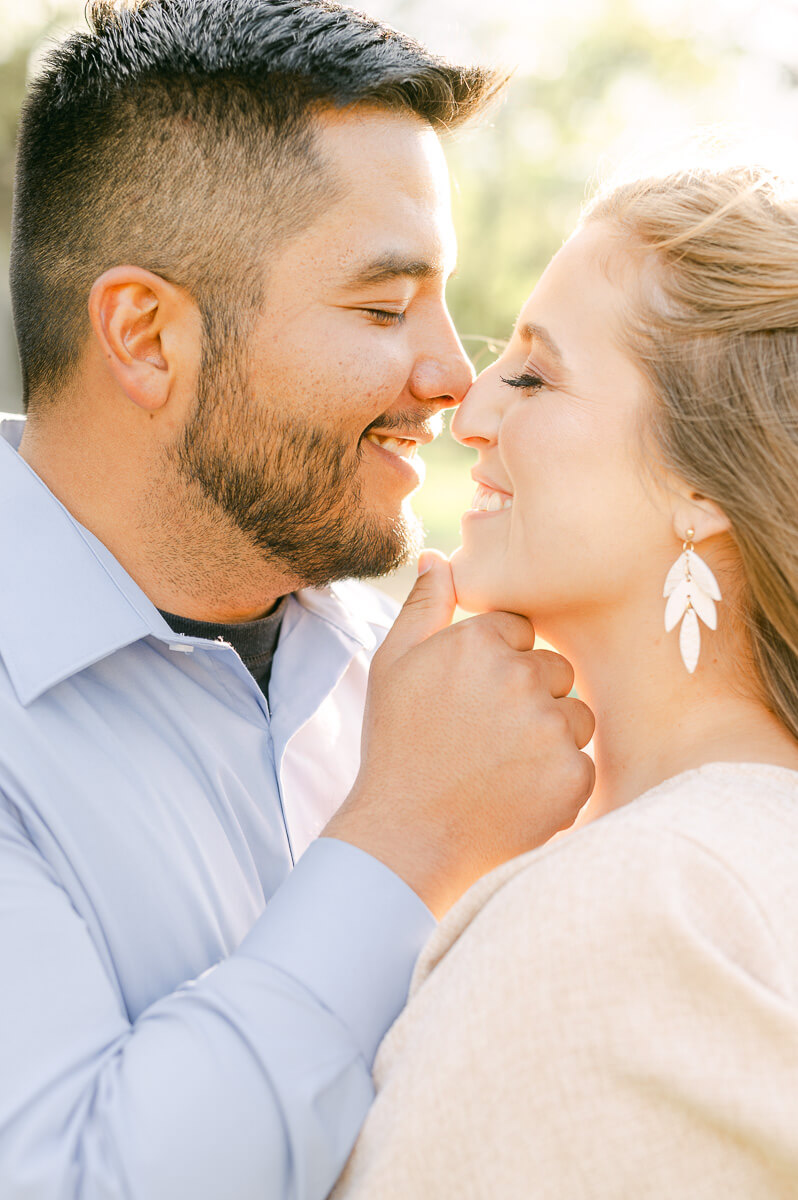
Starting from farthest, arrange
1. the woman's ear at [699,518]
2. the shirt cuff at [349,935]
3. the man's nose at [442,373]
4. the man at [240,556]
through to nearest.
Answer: the man's nose at [442,373] → the woman's ear at [699,518] → the man at [240,556] → the shirt cuff at [349,935]

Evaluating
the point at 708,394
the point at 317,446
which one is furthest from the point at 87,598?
the point at 708,394

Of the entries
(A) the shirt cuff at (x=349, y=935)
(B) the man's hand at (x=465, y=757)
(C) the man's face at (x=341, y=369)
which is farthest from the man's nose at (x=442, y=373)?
(A) the shirt cuff at (x=349, y=935)

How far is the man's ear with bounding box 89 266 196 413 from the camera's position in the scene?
2471 millimetres

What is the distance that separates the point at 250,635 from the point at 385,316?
856 mm

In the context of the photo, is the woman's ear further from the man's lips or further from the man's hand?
the man's lips

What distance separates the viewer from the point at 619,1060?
4.79ft

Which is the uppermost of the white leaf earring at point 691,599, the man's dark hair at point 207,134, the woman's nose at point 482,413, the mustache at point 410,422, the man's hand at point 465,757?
the man's dark hair at point 207,134

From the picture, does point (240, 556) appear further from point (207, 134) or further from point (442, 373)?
point (207, 134)

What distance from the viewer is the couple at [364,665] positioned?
59.4 inches

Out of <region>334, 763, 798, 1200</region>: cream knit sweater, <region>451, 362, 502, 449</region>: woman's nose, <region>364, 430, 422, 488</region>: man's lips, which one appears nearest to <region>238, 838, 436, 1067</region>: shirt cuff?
<region>334, 763, 798, 1200</region>: cream knit sweater

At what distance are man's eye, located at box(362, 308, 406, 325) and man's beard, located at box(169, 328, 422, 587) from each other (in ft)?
0.97

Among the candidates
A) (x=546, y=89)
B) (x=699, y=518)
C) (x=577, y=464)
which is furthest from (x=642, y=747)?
(x=546, y=89)

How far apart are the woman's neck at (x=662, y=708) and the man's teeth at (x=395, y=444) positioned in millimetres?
745

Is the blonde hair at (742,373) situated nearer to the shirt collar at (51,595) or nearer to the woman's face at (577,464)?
the woman's face at (577,464)
